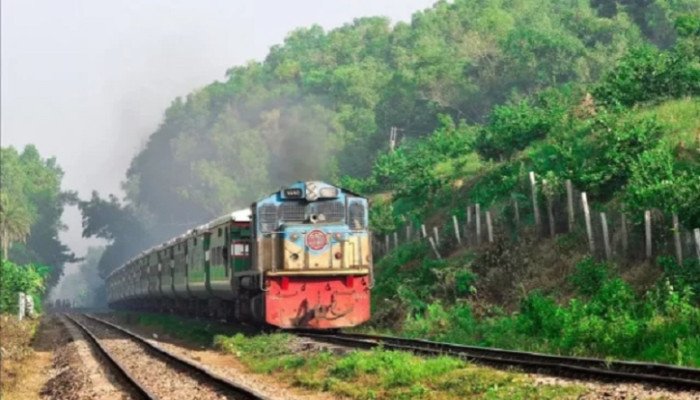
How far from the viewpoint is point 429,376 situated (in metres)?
15.0

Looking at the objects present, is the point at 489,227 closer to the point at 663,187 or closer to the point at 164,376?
the point at 663,187

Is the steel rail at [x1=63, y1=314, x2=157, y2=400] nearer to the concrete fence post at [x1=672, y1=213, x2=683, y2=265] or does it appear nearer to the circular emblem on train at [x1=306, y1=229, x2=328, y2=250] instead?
the circular emblem on train at [x1=306, y1=229, x2=328, y2=250]

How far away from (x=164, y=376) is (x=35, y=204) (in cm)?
12660

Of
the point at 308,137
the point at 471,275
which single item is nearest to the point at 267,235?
the point at 471,275

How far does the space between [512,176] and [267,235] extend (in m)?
12.2

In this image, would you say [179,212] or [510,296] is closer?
[510,296]

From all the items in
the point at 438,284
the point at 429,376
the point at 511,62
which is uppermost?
the point at 511,62

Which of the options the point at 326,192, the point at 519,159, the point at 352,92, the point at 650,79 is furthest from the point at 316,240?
the point at 352,92

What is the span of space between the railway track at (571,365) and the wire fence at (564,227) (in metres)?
5.24

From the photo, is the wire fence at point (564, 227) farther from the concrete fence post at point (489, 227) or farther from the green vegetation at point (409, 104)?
the green vegetation at point (409, 104)

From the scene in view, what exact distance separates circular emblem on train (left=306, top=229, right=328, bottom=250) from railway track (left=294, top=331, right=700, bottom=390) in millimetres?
3338

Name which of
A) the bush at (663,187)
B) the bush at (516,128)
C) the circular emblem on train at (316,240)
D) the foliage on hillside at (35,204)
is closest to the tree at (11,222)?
the foliage on hillside at (35,204)

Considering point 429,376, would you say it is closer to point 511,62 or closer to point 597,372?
point 597,372

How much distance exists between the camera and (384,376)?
15.4m
